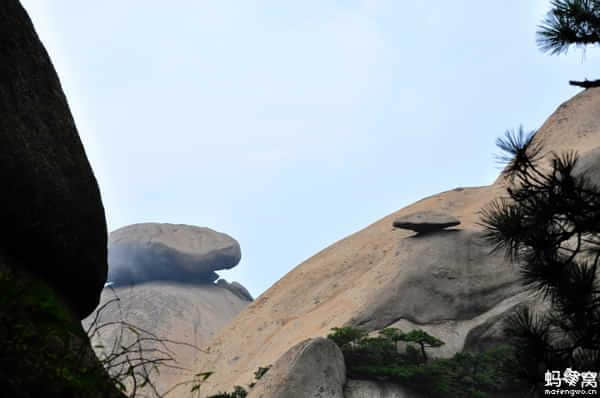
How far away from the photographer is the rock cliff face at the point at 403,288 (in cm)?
2411

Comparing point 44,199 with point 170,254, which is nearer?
point 44,199

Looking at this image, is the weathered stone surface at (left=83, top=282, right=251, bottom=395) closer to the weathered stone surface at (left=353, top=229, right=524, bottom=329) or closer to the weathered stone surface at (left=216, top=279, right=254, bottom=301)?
the weathered stone surface at (left=216, top=279, right=254, bottom=301)

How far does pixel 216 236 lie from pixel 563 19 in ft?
151

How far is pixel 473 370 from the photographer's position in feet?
67.1

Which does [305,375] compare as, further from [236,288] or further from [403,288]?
[236,288]

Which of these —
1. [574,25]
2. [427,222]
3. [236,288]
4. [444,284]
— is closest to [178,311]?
[236,288]

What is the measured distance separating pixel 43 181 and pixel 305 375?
1420 cm

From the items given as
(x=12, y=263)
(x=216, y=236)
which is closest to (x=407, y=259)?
(x=12, y=263)

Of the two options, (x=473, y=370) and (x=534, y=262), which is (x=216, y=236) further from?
(x=534, y=262)

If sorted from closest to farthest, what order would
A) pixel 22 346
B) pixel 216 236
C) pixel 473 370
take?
pixel 22 346, pixel 473 370, pixel 216 236

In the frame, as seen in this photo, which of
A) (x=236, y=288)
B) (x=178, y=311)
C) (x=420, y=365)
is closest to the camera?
(x=420, y=365)

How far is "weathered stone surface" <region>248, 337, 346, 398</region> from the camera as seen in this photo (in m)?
17.1

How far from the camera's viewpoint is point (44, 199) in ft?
12.2

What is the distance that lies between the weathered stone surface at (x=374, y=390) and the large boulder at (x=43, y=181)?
15948 millimetres
